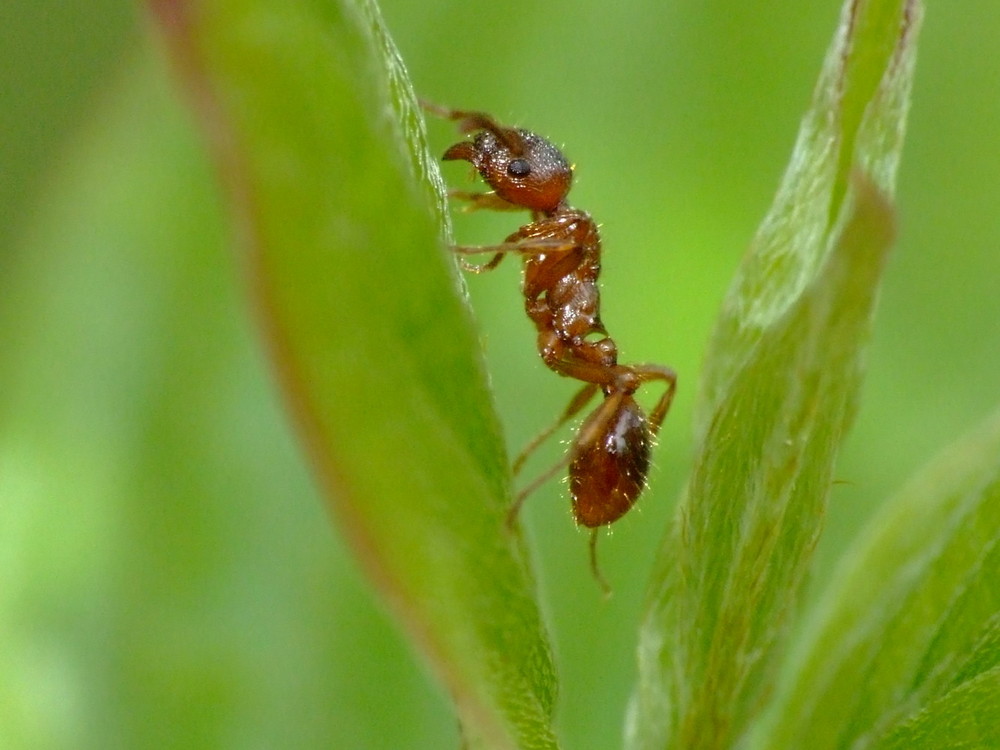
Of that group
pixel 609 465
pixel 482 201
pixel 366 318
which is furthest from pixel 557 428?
pixel 366 318

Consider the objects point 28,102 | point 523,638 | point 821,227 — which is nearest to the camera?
point 523,638

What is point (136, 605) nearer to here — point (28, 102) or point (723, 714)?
point (723, 714)

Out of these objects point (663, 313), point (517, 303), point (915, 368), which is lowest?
point (517, 303)

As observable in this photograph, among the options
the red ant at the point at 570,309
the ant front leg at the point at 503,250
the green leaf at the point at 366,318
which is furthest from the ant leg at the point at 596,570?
the green leaf at the point at 366,318

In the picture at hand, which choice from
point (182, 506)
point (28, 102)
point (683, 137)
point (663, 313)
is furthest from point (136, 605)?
point (28, 102)

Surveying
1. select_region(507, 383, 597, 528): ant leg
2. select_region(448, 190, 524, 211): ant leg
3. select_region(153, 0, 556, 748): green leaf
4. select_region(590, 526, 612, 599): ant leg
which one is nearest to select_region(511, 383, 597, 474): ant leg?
select_region(507, 383, 597, 528): ant leg

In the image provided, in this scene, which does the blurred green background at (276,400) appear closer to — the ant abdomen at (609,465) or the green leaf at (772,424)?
the ant abdomen at (609,465)

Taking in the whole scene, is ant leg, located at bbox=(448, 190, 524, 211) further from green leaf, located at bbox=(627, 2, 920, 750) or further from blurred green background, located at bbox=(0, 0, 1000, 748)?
green leaf, located at bbox=(627, 2, 920, 750)

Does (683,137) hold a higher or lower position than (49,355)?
higher
